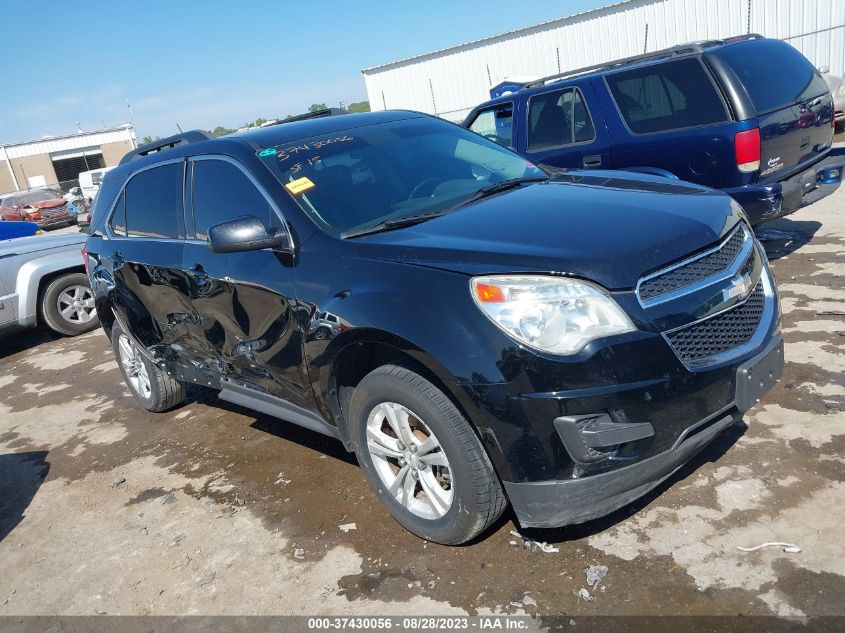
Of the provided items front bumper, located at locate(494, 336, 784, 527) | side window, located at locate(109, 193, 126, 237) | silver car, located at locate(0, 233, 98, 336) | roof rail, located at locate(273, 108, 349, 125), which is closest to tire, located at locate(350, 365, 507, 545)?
front bumper, located at locate(494, 336, 784, 527)

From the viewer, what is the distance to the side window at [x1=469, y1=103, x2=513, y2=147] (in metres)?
7.39

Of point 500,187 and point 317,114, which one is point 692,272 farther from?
point 317,114

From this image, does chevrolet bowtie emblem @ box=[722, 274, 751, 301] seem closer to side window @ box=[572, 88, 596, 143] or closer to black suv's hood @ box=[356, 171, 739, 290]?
black suv's hood @ box=[356, 171, 739, 290]

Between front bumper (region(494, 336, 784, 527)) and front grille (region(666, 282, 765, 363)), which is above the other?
front grille (region(666, 282, 765, 363))

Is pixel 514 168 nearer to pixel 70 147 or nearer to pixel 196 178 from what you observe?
pixel 196 178

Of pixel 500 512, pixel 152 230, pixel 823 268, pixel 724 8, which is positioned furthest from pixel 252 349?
pixel 724 8

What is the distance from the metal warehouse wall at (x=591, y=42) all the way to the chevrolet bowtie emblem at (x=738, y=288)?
65.3 feet

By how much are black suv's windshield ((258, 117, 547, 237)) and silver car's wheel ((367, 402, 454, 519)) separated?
34.9 inches

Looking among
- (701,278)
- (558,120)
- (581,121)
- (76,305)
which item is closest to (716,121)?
(581,121)

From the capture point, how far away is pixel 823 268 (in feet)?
19.0

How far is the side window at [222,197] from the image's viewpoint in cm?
350

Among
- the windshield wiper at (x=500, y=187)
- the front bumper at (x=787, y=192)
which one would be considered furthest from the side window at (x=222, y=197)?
the front bumper at (x=787, y=192)

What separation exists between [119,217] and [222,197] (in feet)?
→ 5.14

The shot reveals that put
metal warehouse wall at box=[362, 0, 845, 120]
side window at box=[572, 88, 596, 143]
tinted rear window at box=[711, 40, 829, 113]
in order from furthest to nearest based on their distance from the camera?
metal warehouse wall at box=[362, 0, 845, 120] → side window at box=[572, 88, 596, 143] → tinted rear window at box=[711, 40, 829, 113]
